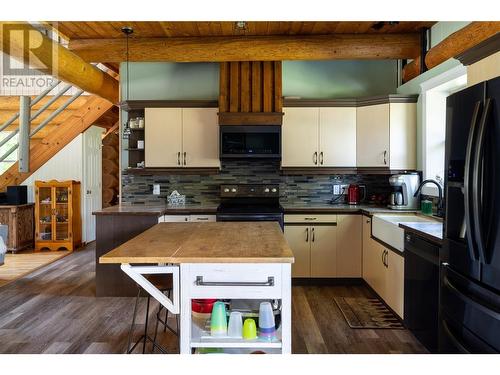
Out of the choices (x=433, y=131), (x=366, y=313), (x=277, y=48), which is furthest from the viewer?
(x=277, y=48)

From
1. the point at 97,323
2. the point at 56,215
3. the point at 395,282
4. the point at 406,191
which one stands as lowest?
the point at 97,323

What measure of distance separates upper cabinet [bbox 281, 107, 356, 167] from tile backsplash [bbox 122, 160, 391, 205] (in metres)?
0.36

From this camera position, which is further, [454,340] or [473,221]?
[454,340]

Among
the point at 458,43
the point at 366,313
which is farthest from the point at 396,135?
the point at 366,313

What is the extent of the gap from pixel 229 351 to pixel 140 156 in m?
3.24

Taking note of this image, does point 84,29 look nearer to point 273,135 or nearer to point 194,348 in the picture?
point 273,135

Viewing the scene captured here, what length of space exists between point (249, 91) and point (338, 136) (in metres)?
1.18

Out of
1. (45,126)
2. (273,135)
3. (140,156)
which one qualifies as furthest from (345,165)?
(45,126)

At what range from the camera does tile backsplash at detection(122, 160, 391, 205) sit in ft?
15.8

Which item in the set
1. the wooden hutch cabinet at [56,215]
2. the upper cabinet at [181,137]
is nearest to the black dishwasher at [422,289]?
the upper cabinet at [181,137]

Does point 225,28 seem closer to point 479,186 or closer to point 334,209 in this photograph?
point 334,209

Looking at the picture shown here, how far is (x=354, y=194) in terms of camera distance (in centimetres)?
464

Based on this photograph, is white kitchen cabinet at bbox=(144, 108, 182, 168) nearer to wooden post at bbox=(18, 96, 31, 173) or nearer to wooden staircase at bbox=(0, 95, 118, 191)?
wooden staircase at bbox=(0, 95, 118, 191)
